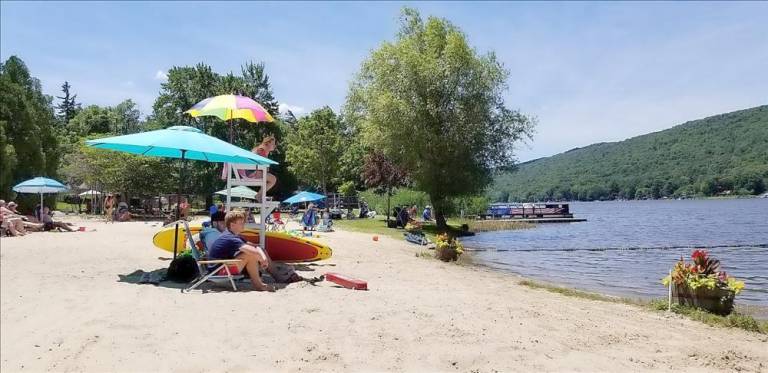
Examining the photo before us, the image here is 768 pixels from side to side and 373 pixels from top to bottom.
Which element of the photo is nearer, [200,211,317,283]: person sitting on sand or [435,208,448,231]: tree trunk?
[200,211,317,283]: person sitting on sand

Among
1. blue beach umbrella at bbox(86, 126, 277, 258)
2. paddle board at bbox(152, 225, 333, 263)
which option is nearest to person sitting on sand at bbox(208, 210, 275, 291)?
blue beach umbrella at bbox(86, 126, 277, 258)

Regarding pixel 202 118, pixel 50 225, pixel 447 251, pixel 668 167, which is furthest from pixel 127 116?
pixel 668 167

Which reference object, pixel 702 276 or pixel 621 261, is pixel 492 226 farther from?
pixel 702 276

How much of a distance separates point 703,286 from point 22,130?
25453 millimetres

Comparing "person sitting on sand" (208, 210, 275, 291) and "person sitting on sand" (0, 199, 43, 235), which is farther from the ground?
"person sitting on sand" (0, 199, 43, 235)

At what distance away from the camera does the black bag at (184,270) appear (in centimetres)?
814

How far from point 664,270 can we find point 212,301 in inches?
518

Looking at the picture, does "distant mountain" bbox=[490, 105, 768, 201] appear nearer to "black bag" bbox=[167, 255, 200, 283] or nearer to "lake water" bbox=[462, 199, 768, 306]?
"lake water" bbox=[462, 199, 768, 306]

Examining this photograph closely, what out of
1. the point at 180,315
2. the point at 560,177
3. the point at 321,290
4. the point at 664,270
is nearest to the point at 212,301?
the point at 180,315

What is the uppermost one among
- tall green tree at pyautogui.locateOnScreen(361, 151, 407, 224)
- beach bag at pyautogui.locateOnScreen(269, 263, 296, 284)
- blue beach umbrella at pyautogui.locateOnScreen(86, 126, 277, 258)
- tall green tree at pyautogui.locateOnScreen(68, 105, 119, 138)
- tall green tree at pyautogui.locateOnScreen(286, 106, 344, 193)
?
tall green tree at pyautogui.locateOnScreen(68, 105, 119, 138)

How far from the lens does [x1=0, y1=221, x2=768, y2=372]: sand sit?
15.1 ft

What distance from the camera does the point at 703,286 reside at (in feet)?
26.6

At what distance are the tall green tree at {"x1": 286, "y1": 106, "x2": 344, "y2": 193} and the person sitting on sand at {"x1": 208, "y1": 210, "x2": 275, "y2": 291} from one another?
36.1 metres

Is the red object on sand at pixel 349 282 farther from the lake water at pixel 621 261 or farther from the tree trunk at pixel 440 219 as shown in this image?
the tree trunk at pixel 440 219
